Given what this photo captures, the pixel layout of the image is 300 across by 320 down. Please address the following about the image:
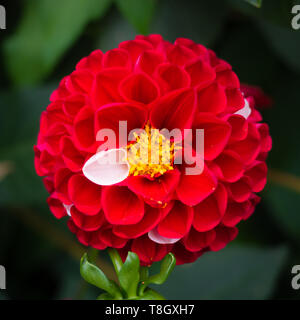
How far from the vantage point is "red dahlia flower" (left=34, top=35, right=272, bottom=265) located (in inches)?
17.0

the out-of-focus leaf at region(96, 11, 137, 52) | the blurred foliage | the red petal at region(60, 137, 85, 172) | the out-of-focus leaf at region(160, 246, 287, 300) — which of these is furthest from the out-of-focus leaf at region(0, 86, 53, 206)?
the red petal at region(60, 137, 85, 172)

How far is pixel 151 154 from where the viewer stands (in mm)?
446

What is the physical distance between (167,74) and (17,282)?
72 cm

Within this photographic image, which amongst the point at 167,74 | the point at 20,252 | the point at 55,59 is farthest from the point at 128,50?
the point at 20,252

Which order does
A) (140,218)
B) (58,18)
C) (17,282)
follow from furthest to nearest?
(17,282) < (58,18) < (140,218)

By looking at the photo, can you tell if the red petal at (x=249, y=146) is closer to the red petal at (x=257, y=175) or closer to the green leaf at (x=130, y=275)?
the red petal at (x=257, y=175)

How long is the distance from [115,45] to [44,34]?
0.12 m

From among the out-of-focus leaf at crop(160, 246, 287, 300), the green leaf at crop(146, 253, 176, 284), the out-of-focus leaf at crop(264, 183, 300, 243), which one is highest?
the green leaf at crop(146, 253, 176, 284)

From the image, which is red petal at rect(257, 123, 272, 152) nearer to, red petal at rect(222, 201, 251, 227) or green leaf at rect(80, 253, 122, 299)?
red petal at rect(222, 201, 251, 227)

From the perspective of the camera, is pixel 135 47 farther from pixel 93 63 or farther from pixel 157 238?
pixel 157 238

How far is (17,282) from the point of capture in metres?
1.00

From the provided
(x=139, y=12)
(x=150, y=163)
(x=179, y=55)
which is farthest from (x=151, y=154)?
(x=139, y=12)

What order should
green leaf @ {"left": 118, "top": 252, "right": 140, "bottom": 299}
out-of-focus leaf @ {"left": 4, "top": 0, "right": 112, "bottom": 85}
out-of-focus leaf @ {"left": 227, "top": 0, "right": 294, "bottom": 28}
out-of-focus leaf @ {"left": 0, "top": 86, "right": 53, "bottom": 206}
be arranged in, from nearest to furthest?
green leaf @ {"left": 118, "top": 252, "right": 140, "bottom": 299} < out-of-focus leaf @ {"left": 227, "top": 0, "right": 294, "bottom": 28} < out-of-focus leaf @ {"left": 4, "top": 0, "right": 112, "bottom": 85} < out-of-focus leaf @ {"left": 0, "top": 86, "right": 53, "bottom": 206}

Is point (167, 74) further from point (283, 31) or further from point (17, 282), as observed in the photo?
point (17, 282)
